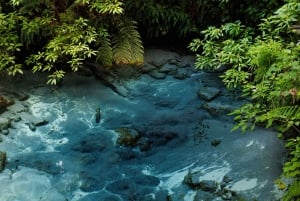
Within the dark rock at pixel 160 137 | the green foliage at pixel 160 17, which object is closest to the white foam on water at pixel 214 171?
the dark rock at pixel 160 137

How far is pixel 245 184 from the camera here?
14.6ft

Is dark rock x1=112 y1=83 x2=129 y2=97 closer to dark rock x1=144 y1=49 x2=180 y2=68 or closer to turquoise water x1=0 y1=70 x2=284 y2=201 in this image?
turquoise water x1=0 y1=70 x2=284 y2=201

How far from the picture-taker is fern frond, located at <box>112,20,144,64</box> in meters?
6.62

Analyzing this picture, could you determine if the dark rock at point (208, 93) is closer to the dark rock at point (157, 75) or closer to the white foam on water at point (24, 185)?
the dark rock at point (157, 75)

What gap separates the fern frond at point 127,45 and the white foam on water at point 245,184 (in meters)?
2.93

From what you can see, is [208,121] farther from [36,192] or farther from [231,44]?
[36,192]

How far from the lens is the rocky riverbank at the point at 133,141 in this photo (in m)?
4.59

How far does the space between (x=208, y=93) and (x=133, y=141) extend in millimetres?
1433

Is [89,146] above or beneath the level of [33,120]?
beneath

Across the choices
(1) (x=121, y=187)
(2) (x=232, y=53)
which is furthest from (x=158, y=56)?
(1) (x=121, y=187)

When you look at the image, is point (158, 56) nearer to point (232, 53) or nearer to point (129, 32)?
point (129, 32)

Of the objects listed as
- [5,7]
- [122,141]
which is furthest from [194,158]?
[5,7]

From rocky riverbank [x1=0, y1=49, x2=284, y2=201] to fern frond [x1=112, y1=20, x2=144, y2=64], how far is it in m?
0.19

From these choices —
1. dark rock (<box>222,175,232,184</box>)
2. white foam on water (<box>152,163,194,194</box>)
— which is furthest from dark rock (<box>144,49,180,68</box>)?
dark rock (<box>222,175,232,184</box>)
